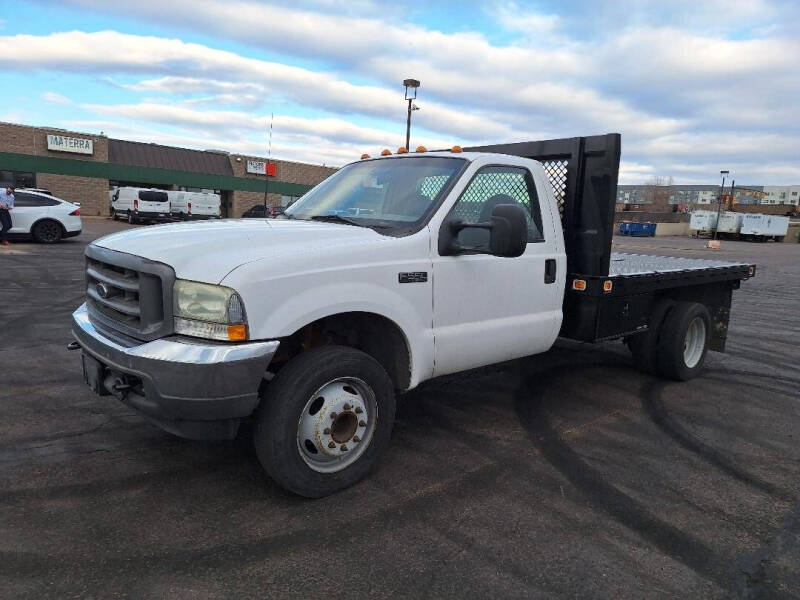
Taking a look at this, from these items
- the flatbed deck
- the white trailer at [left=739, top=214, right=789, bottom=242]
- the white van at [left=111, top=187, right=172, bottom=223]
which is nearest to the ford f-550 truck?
the flatbed deck

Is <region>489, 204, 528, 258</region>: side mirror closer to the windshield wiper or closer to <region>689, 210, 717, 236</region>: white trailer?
the windshield wiper

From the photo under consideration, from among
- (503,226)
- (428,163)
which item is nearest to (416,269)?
(503,226)

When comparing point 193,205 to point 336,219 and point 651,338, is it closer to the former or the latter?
point 651,338

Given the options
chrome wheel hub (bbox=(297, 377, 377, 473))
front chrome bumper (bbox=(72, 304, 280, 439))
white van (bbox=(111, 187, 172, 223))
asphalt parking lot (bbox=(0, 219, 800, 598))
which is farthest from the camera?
white van (bbox=(111, 187, 172, 223))

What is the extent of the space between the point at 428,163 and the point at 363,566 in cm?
268

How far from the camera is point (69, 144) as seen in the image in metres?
38.4

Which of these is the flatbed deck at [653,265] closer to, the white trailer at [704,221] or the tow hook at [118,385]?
the tow hook at [118,385]

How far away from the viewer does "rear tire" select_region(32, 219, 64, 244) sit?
1770 centimetres

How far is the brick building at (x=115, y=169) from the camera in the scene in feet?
121

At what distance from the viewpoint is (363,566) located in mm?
2684

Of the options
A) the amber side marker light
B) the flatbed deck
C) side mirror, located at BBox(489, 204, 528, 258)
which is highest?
side mirror, located at BBox(489, 204, 528, 258)

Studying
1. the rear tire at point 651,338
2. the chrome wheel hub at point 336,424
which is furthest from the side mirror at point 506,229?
the rear tire at point 651,338

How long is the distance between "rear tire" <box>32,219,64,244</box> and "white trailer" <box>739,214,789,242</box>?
5801 cm

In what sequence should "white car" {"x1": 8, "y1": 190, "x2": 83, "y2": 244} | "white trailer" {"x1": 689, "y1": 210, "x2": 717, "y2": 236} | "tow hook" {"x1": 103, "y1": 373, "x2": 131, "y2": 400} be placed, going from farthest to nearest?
1. "white trailer" {"x1": 689, "y1": 210, "x2": 717, "y2": 236}
2. "white car" {"x1": 8, "y1": 190, "x2": 83, "y2": 244}
3. "tow hook" {"x1": 103, "y1": 373, "x2": 131, "y2": 400}
